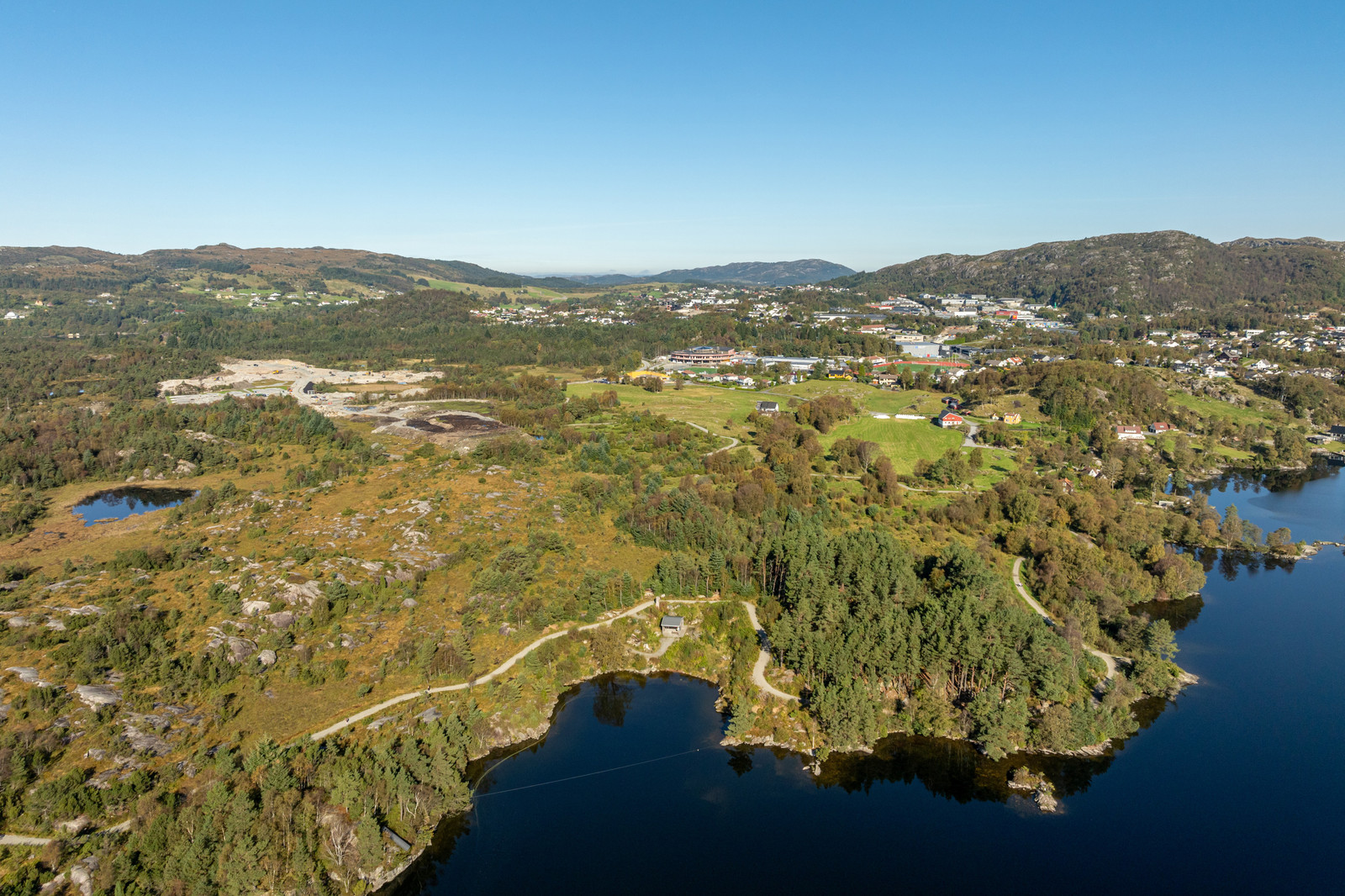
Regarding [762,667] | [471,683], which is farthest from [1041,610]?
[471,683]

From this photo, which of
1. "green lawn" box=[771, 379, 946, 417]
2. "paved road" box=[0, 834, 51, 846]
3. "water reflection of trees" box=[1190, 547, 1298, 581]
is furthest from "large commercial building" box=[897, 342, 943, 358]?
"paved road" box=[0, 834, 51, 846]

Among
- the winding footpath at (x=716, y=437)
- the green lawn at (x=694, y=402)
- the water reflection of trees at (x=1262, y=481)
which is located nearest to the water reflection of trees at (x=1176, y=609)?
the water reflection of trees at (x=1262, y=481)

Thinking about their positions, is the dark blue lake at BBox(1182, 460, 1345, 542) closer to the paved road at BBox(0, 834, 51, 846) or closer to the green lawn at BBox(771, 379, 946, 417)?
the green lawn at BBox(771, 379, 946, 417)

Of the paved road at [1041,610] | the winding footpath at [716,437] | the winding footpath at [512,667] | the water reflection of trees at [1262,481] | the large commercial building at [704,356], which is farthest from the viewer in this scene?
the large commercial building at [704,356]

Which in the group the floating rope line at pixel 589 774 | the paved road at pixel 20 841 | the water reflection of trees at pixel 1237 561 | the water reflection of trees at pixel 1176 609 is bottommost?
the floating rope line at pixel 589 774

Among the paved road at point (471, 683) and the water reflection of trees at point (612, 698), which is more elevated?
the paved road at point (471, 683)

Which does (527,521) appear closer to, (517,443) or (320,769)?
(517,443)

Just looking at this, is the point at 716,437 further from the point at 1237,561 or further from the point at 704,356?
the point at 704,356

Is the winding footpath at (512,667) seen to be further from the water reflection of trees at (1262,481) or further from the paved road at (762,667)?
the water reflection of trees at (1262,481)
